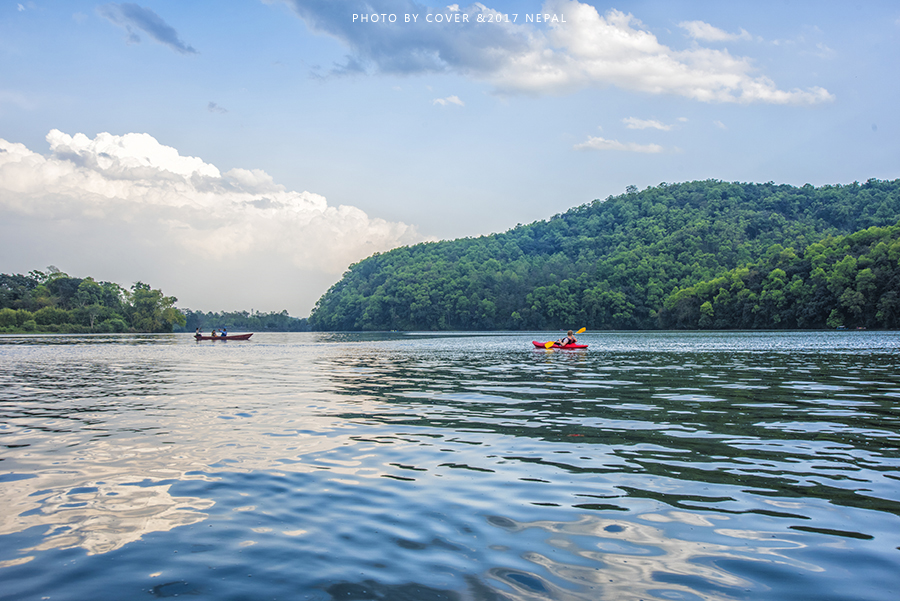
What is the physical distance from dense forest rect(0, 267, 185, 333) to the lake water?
168552 mm

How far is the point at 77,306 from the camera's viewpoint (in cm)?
17025

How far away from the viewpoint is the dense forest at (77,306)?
156750 millimetres

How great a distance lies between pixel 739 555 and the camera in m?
5.90

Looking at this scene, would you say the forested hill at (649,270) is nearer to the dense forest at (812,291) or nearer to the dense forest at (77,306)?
the dense forest at (812,291)

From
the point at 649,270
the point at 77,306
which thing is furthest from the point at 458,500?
the point at 77,306

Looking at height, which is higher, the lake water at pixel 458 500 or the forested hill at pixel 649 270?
the forested hill at pixel 649 270

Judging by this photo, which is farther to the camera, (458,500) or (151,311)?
(151,311)

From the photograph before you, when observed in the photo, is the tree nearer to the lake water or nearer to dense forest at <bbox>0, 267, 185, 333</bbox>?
dense forest at <bbox>0, 267, 185, 333</bbox>

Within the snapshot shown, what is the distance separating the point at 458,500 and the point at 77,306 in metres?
194

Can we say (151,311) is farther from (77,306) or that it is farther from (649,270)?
(649,270)

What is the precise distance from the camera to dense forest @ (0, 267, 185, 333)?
156750 mm

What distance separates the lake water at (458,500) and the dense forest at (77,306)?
553ft

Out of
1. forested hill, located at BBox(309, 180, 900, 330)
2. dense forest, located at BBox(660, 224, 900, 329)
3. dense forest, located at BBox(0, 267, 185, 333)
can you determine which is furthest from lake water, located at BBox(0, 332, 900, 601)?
dense forest, located at BBox(0, 267, 185, 333)

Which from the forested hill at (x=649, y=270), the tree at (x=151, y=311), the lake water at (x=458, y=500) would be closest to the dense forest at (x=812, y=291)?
the forested hill at (x=649, y=270)
